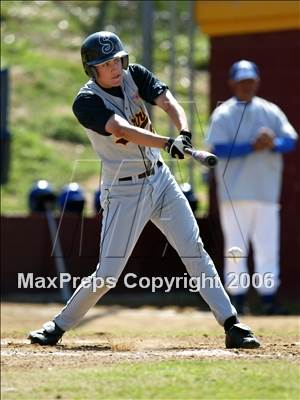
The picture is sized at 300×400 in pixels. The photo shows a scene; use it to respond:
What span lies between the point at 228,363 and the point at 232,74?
4.46 metres

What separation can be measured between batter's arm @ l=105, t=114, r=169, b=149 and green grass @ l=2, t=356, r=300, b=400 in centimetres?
127

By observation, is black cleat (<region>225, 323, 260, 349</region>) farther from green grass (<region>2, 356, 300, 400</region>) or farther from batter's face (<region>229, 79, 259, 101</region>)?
batter's face (<region>229, 79, 259, 101</region>)

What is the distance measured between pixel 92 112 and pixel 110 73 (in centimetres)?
32

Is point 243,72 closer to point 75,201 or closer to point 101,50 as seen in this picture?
point 75,201

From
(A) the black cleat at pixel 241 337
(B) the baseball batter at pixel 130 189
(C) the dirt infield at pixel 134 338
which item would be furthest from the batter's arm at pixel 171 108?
(C) the dirt infield at pixel 134 338

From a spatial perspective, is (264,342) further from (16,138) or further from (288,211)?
(16,138)

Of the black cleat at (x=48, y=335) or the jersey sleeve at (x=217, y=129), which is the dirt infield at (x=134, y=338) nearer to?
the black cleat at (x=48, y=335)

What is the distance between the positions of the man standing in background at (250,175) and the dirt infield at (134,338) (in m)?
0.43

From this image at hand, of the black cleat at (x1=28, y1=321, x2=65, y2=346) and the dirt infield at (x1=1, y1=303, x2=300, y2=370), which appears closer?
the dirt infield at (x1=1, y1=303, x2=300, y2=370)

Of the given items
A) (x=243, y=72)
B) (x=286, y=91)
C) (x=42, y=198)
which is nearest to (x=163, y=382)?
(x=243, y=72)

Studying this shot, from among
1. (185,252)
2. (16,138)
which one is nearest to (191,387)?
(185,252)

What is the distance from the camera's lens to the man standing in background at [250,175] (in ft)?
34.2

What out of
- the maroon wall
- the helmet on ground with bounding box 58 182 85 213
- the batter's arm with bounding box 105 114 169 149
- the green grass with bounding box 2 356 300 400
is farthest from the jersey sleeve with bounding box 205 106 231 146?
the green grass with bounding box 2 356 300 400

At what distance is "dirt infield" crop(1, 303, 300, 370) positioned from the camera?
22.4 ft
